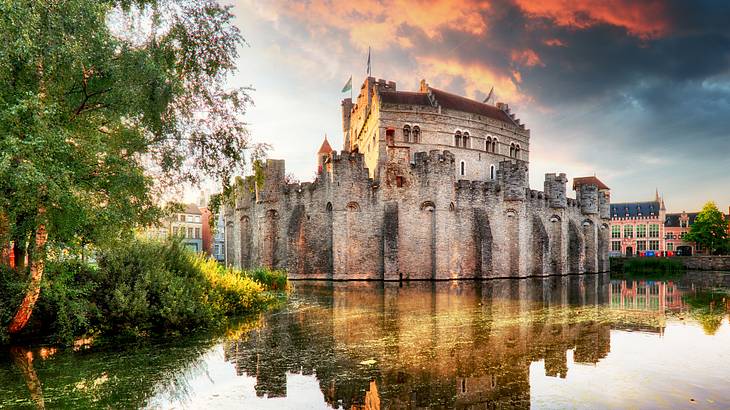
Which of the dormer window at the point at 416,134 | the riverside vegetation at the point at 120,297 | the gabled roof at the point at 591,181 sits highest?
the dormer window at the point at 416,134

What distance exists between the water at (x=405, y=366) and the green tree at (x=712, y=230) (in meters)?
56.1

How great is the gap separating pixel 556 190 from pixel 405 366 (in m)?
31.9

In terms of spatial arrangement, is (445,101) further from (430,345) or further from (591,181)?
(430,345)

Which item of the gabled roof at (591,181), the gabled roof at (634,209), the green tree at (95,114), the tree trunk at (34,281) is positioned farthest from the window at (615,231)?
the tree trunk at (34,281)

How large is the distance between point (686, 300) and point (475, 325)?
1246cm

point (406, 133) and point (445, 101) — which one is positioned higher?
point (445, 101)

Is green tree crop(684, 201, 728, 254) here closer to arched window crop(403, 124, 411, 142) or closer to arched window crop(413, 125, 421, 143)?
arched window crop(413, 125, 421, 143)

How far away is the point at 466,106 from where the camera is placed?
4669cm

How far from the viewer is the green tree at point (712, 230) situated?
5725 cm

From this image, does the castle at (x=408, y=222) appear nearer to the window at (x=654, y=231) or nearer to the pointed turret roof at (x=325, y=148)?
the pointed turret roof at (x=325, y=148)

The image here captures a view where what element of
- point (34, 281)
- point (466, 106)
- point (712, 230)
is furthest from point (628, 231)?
point (34, 281)

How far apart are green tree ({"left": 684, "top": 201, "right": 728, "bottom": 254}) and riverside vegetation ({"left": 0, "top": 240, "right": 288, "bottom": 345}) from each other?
6708cm

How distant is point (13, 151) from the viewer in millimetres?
7359

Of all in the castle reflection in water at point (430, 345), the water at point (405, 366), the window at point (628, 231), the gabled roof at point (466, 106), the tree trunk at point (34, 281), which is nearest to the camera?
the water at point (405, 366)
